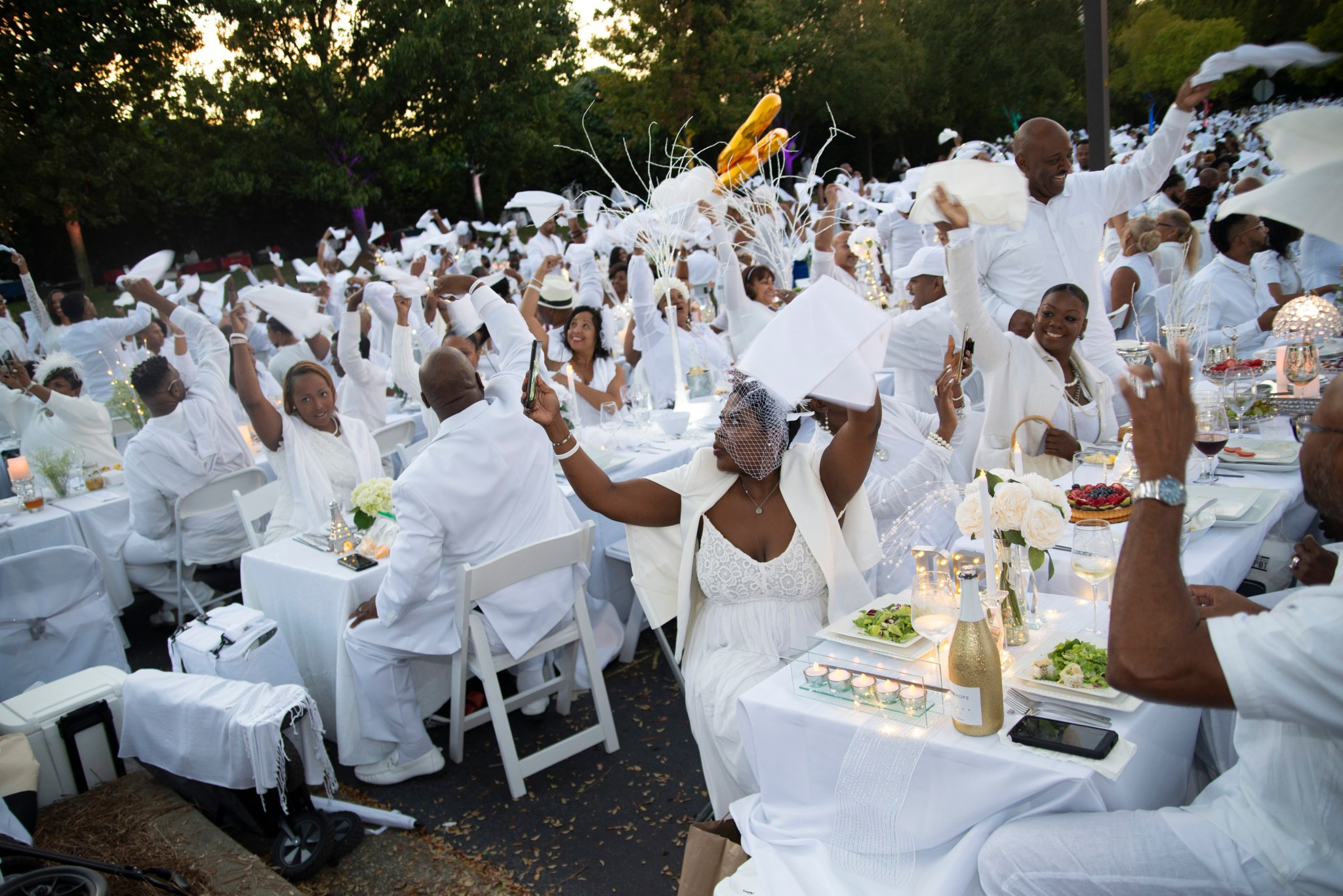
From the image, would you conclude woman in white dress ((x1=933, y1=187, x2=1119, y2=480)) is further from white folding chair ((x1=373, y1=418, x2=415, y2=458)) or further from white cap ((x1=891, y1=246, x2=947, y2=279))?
white folding chair ((x1=373, y1=418, x2=415, y2=458))

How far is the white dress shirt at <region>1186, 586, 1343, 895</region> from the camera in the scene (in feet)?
4.76

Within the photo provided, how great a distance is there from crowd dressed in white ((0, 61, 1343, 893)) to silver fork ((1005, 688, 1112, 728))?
196mm

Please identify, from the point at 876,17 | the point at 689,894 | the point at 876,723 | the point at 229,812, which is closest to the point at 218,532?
the point at 229,812

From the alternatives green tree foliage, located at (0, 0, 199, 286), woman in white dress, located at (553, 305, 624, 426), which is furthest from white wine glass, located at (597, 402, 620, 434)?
green tree foliage, located at (0, 0, 199, 286)

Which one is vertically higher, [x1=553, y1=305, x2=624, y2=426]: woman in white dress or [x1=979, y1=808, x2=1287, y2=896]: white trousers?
[x1=553, y1=305, x2=624, y2=426]: woman in white dress

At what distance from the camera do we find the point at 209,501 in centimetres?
539

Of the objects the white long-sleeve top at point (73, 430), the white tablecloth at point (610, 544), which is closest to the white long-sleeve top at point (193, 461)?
the white long-sleeve top at point (73, 430)

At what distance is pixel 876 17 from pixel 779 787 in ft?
98.7

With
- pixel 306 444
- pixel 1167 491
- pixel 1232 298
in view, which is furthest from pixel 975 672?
pixel 1232 298

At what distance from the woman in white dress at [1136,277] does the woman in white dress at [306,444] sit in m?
5.09

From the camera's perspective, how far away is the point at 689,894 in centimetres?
234

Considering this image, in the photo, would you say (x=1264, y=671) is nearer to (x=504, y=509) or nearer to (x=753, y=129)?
(x=504, y=509)

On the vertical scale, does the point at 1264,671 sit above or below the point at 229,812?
above

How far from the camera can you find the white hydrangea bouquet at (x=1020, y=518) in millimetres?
2266
